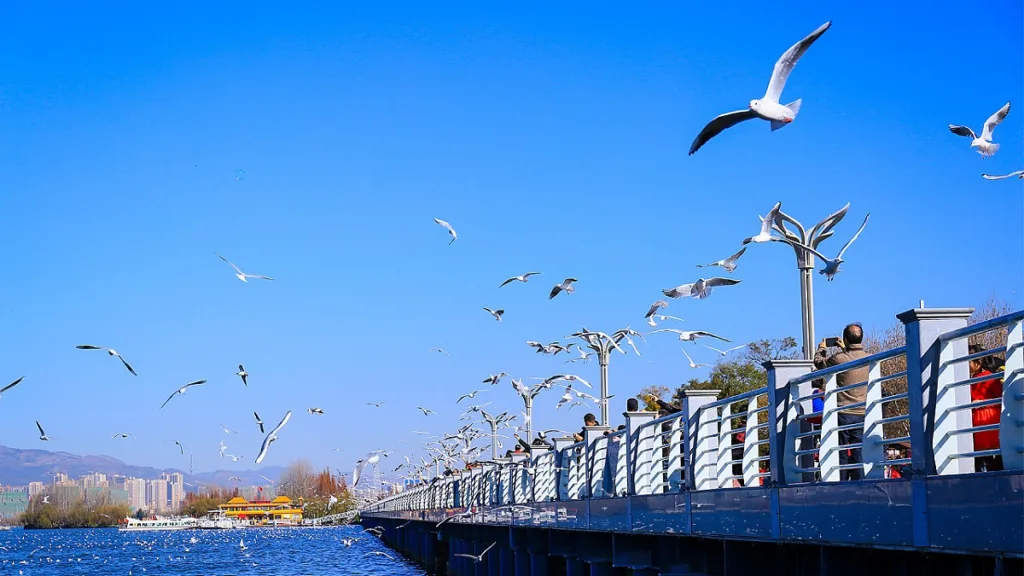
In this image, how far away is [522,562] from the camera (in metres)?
26.4

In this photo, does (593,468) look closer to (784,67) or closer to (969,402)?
(784,67)

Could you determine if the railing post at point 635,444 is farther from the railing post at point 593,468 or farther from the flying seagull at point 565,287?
the flying seagull at point 565,287

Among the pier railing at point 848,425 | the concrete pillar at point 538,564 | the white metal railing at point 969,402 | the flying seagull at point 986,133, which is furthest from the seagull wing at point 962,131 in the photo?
the concrete pillar at point 538,564

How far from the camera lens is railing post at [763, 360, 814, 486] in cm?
1108

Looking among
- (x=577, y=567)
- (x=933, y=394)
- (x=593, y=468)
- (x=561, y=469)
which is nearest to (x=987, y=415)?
(x=933, y=394)

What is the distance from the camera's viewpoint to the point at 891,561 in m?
9.54

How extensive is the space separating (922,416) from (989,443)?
1.22 metres

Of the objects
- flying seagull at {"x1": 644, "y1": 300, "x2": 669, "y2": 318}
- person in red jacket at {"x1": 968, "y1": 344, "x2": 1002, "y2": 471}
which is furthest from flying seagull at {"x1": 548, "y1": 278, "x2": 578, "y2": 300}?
person in red jacket at {"x1": 968, "y1": 344, "x2": 1002, "y2": 471}

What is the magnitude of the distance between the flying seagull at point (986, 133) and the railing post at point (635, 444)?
17.5 ft

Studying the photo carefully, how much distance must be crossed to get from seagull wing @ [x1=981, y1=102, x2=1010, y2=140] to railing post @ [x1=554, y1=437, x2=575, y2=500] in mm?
10189

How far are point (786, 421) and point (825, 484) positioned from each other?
1637 mm

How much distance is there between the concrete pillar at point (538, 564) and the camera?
78.9 ft

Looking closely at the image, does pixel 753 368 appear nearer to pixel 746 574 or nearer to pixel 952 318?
pixel 746 574

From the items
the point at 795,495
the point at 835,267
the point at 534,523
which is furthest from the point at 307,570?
the point at 795,495
